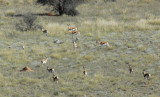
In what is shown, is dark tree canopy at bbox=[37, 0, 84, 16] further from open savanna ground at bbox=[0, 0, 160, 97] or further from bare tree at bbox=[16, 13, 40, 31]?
bare tree at bbox=[16, 13, 40, 31]

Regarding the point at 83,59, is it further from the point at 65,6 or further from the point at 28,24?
the point at 65,6

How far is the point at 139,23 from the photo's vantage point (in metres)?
26.5

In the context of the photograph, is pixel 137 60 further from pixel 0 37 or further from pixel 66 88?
pixel 0 37

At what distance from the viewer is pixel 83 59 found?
17828 mm

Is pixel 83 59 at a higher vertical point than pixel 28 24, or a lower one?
higher

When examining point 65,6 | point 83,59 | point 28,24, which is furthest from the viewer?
point 65,6

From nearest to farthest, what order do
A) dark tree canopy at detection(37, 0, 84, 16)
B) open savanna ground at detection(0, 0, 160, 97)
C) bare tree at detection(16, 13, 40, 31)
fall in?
1. open savanna ground at detection(0, 0, 160, 97)
2. bare tree at detection(16, 13, 40, 31)
3. dark tree canopy at detection(37, 0, 84, 16)

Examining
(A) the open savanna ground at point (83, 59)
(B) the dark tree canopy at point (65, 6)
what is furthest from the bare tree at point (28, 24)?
(B) the dark tree canopy at point (65, 6)

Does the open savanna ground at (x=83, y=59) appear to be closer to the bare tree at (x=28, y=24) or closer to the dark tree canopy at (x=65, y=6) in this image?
the bare tree at (x=28, y=24)

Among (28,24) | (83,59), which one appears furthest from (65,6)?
(83,59)

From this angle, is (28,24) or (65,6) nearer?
(28,24)

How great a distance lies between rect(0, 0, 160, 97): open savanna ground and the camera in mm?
13016

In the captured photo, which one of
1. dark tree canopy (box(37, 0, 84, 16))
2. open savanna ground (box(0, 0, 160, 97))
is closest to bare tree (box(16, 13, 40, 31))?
open savanna ground (box(0, 0, 160, 97))

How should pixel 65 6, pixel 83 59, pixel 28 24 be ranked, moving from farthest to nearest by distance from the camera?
pixel 65 6 < pixel 28 24 < pixel 83 59
